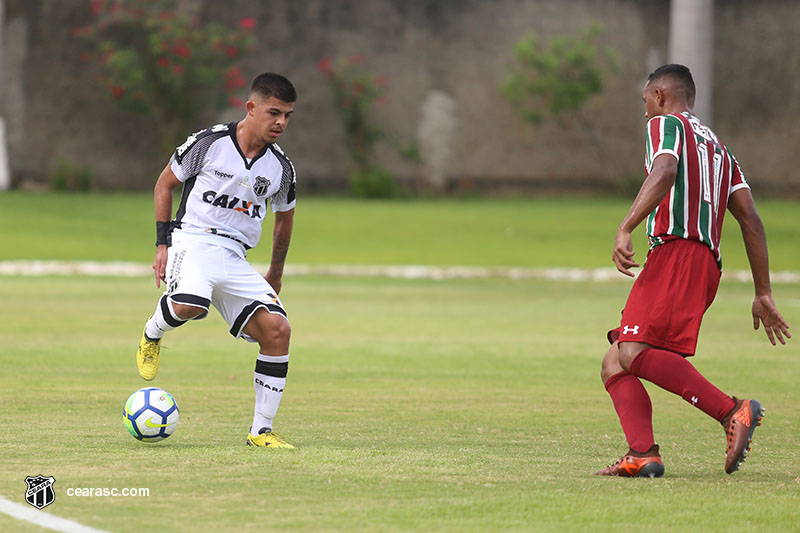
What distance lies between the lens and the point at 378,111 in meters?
42.3

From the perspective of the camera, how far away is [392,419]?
962 cm

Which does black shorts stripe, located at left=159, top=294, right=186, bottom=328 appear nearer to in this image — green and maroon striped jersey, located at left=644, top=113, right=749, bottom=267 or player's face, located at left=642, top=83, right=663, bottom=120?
green and maroon striped jersey, located at left=644, top=113, right=749, bottom=267

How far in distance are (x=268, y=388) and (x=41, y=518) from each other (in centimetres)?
269

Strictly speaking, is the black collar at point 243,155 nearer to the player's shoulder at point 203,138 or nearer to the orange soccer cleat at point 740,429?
the player's shoulder at point 203,138

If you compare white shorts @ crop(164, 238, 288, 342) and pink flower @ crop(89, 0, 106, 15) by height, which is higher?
pink flower @ crop(89, 0, 106, 15)

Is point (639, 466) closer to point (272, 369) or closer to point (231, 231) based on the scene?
point (272, 369)

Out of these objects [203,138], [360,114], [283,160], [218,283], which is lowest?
[218,283]

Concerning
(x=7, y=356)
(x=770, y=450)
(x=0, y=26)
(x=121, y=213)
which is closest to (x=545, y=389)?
(x=770, y=450)

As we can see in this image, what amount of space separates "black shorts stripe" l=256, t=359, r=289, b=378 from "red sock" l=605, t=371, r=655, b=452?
2.14 meters

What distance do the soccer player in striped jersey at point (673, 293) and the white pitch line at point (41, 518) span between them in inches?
119

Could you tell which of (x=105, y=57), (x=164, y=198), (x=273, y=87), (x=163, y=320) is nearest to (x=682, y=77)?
(x=273, y=87)

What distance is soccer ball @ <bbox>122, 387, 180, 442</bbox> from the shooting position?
806 cm

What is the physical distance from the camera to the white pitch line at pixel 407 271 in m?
27.6

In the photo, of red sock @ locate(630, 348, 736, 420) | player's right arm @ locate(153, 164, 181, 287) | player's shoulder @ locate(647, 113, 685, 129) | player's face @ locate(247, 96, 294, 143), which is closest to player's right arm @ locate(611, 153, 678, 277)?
player's shoulder @ locate(647, 113, 685, 129)
